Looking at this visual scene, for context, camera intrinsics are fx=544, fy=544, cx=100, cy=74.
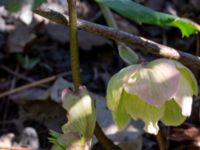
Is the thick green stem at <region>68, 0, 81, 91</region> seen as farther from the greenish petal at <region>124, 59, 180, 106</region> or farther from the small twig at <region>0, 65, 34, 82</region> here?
the small twig at <region>0, 65, 34, 82</region>

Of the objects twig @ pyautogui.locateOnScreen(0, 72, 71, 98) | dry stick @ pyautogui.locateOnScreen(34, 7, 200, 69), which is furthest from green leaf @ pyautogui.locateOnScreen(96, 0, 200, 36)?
twig @ pyautogui.locateOnScreen(0, 72, 71, 98)

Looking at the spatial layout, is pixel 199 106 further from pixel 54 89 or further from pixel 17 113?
pixel 17 113

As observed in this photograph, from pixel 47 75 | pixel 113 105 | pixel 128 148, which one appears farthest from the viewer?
pixel 47 75

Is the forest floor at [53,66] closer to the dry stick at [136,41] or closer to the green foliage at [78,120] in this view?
the dry stick at [136,41]

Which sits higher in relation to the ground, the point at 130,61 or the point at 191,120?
the point at 130,61

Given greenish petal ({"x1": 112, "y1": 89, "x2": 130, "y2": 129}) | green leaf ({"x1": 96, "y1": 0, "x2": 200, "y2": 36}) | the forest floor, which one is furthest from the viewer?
the forest floor

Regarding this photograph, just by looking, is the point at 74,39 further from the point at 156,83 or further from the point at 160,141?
the point at 160,141

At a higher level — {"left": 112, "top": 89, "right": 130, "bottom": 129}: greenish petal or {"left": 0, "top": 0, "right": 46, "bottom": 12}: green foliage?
{"left": 0, "top": 0, "right": 46, "bottom": 12}: green foliage

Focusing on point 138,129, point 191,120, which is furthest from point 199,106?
point 138,129
